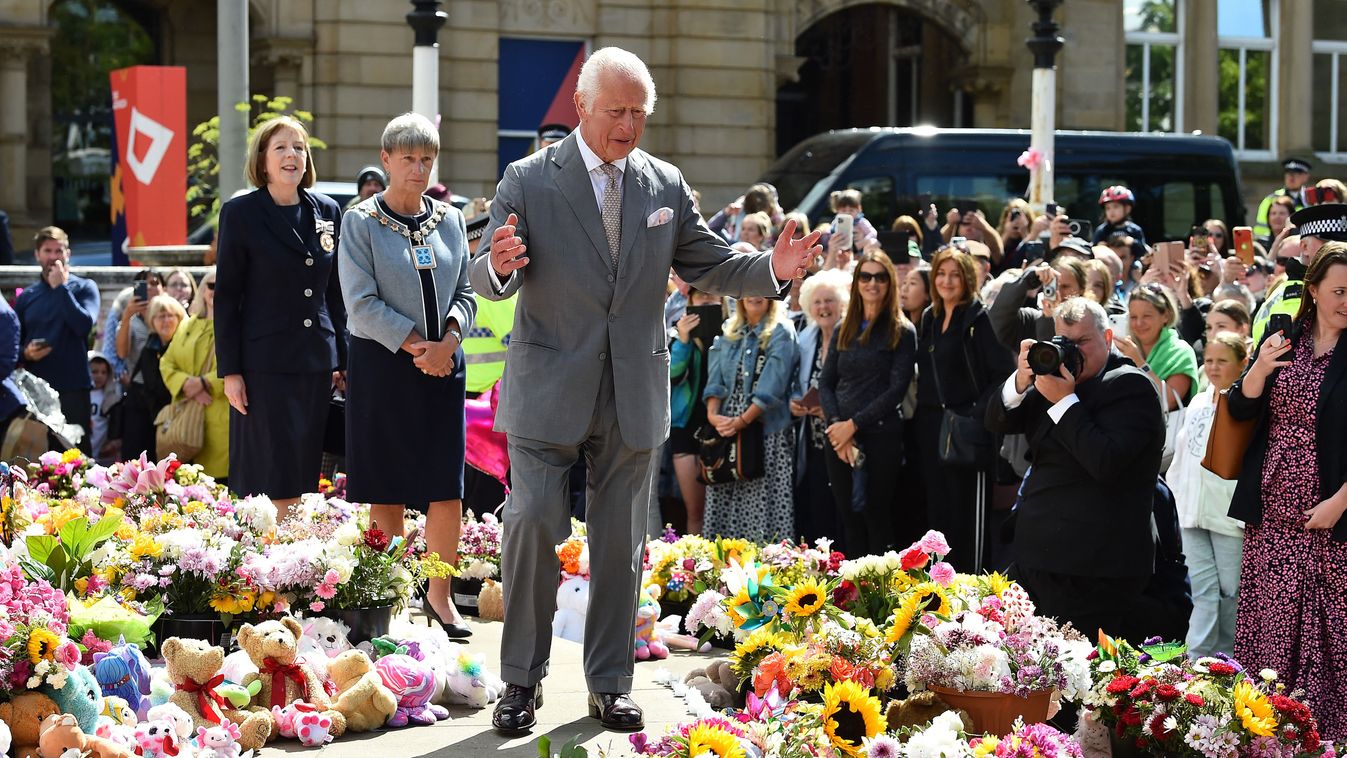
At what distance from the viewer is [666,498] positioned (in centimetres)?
1143

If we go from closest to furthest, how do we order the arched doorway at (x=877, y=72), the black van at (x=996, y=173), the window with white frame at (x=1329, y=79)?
1. the black van at (x=996, y=173)
2. the arched doorway at (x=877, y=72)
3. the window with white frame at (x=1329, y=79)

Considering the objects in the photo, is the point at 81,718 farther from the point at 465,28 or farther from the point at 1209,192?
the point at 465,28

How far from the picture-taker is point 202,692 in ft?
18.9

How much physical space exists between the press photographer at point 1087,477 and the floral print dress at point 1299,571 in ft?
1.40

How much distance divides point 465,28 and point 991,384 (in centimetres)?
1600

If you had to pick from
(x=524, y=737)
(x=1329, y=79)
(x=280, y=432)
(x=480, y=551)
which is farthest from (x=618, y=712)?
(x=1329, y=79)

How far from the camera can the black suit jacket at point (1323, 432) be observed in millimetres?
6715

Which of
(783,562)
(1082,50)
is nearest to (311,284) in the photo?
(783,562)

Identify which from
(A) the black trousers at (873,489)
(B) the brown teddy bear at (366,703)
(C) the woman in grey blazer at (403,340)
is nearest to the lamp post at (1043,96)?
(A) the black trousers at (873,489)

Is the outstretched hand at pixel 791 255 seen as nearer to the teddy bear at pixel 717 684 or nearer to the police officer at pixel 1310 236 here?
the teddy bear at pixel 717 684

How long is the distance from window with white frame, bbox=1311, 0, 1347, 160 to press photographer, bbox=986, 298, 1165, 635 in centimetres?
2803

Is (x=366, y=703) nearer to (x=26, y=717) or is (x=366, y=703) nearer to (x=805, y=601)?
(x=26, y=717)

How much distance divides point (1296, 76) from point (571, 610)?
27104 millimetres

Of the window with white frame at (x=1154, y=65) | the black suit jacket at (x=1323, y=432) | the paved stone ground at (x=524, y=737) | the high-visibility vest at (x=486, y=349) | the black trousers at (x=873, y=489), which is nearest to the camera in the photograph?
the paved stone ground at (x=524, y=737)
